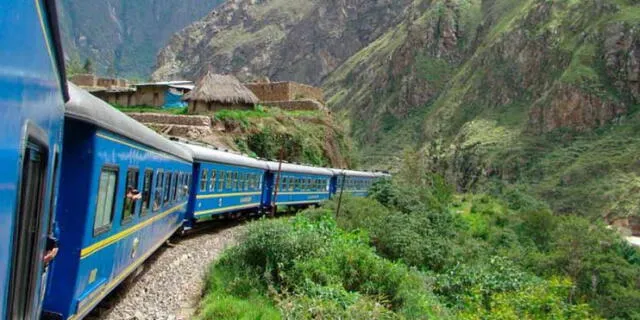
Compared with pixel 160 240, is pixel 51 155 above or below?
above

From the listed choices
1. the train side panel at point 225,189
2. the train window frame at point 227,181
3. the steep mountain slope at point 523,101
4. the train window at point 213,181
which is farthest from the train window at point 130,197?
the steep mountain slope at point 523,101

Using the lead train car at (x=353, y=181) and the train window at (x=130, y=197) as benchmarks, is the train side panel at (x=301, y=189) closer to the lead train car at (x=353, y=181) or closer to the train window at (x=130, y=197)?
the lead train car at (x=353, y=181)

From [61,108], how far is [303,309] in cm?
505

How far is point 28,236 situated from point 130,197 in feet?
16.3

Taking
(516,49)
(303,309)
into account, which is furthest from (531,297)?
(516,49)

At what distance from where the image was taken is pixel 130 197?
847cm

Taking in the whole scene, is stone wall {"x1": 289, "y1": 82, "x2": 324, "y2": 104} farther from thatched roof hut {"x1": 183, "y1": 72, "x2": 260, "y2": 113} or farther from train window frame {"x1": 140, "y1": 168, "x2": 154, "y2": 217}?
A: train window frame {"x1": 140, "y1": 168, "x2": 154, "y2": 217}

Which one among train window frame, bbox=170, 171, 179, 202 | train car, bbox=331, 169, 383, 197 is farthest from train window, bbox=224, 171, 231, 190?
train car, bbox=331, 169, 383, 197

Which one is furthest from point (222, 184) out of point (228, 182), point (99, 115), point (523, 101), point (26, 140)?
point (523, 101)

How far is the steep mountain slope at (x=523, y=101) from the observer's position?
71.1 meters

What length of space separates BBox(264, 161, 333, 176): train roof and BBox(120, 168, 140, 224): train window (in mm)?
15526

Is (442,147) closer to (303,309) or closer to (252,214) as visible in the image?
(252,214)

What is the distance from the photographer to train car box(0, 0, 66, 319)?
8.91ft

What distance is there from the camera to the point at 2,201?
2.70 m
